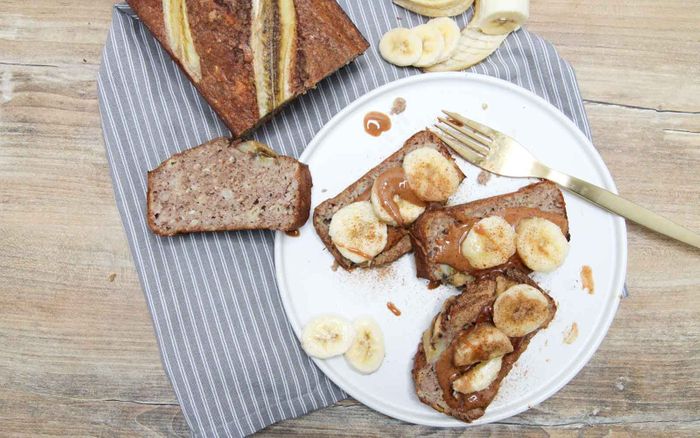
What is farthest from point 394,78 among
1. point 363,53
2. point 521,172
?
point 521,172

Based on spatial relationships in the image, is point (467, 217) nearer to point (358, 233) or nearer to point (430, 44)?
point (358, 233)

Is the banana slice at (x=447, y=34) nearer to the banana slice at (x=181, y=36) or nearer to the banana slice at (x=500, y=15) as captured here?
the banana slice at (x=500, y=15)

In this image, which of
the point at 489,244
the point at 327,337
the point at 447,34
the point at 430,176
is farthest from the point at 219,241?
the point at 447,34

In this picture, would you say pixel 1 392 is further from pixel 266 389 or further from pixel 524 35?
pixel 524 35

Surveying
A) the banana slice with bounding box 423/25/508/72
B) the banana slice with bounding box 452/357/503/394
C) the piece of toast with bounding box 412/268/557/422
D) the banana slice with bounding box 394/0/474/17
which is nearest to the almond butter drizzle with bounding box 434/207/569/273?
the piece of toast with bounding box 412/268/557/422

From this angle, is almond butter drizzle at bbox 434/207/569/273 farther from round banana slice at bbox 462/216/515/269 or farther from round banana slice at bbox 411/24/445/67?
round banana slice at bbox 411/24/445/67

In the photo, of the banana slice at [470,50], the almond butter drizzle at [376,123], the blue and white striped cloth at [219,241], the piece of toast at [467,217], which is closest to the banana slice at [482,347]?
the piece of toast at [467,217]
